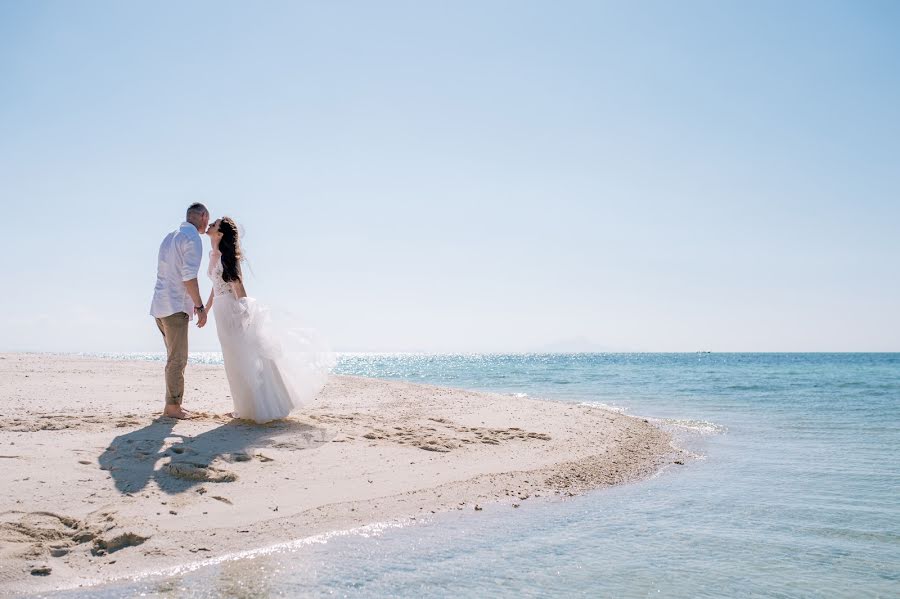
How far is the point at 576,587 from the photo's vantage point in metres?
4.22

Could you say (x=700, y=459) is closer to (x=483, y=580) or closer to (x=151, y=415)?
(x=483, y=580)

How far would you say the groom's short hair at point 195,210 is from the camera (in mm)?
7510

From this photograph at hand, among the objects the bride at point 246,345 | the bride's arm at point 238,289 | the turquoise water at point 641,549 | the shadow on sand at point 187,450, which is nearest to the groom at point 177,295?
the bride at point 246,345

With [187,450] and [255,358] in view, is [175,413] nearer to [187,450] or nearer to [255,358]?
[255,358]

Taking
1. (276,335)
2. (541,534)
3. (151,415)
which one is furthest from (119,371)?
(541,534)

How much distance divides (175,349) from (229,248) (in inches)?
54.3

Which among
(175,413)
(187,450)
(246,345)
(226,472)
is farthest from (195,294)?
(226,472)

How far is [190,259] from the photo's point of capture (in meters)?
7.29

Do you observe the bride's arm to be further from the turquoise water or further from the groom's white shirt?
the turquoise water

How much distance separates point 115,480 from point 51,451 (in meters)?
0.96

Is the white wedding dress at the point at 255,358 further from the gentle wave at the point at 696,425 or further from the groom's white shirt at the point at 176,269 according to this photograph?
the gentle wave at the point at 696,425

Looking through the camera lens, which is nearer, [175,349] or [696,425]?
[175,349]

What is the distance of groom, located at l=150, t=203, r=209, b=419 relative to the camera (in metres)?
7.29

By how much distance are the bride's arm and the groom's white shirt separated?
46 centimetres
